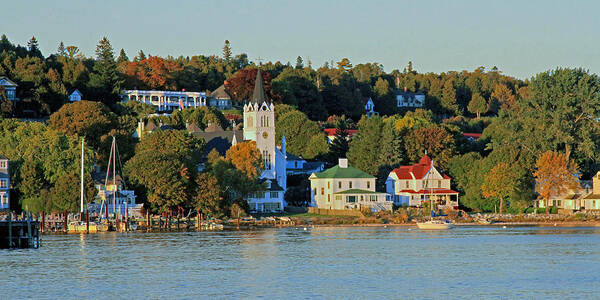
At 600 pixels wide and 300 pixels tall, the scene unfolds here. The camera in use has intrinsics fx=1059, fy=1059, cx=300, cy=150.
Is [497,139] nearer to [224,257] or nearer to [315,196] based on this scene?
[315,196]

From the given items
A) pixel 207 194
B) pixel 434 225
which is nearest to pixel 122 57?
pixel 207 194

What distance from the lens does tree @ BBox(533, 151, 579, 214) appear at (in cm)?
11338

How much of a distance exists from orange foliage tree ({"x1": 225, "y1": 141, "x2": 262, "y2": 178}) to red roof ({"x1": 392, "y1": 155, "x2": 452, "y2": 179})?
1711cm

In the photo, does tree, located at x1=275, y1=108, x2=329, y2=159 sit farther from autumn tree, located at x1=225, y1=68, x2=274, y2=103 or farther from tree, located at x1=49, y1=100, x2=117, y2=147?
autumn tree, located at x1=225, y1=68, x2=274, y2=103

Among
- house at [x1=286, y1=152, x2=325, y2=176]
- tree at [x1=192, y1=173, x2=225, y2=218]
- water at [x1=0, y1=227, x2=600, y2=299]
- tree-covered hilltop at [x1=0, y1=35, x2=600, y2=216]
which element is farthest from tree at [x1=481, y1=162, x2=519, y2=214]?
tree at [x1=192, y1=173, x2=225, y2=218]

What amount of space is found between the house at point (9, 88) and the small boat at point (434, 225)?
2655 inches

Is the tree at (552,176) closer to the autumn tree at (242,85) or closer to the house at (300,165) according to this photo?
the house at (300,165)

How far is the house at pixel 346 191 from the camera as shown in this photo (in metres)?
118

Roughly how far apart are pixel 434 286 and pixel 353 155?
7760 cm

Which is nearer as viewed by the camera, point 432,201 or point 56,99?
point 432,201

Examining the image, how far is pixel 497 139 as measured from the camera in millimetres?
127812

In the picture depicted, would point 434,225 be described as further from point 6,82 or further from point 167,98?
point 167,98

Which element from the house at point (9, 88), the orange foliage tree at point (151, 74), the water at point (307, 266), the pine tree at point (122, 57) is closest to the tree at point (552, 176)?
the water at point (307, 266)

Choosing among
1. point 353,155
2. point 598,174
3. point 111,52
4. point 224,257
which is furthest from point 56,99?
point 224,257
